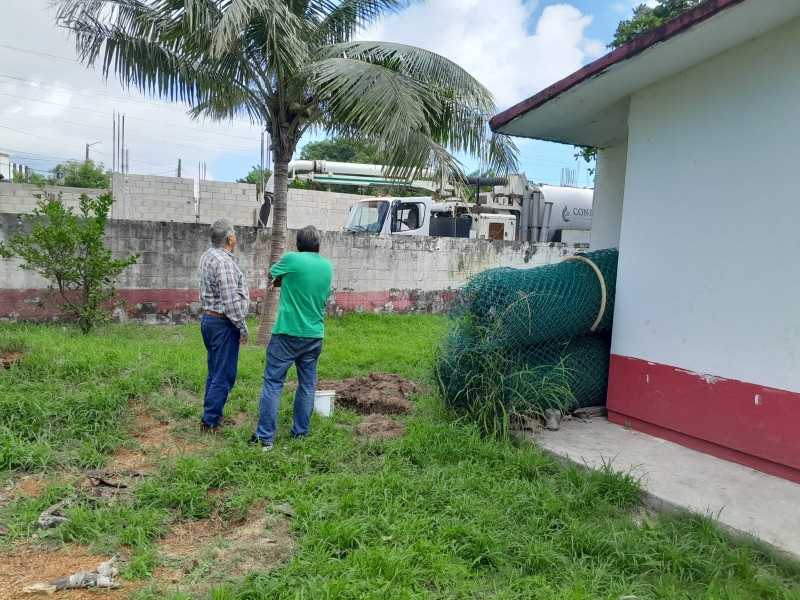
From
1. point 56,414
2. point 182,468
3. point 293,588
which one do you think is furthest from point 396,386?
point 293,588

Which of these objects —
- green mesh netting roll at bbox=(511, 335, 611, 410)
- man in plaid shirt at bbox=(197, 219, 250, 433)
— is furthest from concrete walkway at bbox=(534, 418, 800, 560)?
man in plaid shirt at bbox=(197, 219, 250, 433)

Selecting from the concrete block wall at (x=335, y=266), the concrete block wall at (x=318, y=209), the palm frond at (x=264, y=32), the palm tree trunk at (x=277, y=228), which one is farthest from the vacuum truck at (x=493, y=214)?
the palm frond at (x=264, y=32)

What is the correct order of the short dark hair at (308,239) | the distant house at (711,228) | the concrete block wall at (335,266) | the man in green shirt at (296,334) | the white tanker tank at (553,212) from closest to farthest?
the distant house at (711,228) < the man in green shirt at (296,334) < the short dark hair at (308,239) < the concrete block wall at (335,266) < the white tanker tank at (553,212)

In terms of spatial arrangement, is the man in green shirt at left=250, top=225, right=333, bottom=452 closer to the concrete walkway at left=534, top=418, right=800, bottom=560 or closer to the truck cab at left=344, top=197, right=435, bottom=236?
the concrete walkway at left=534, top=418, right=800, bottom=560

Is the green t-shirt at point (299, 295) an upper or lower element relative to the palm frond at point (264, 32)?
lower

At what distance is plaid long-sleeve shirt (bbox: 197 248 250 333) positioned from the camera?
446cm

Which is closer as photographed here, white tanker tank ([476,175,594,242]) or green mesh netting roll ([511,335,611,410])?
green mesh netting roll ([511,335,611,410])

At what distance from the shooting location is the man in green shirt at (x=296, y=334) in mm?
4211

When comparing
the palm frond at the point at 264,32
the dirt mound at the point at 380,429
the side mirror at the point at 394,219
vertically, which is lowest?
the dirt mound at the point at 380,429

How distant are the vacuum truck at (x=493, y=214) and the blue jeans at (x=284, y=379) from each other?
8.53m

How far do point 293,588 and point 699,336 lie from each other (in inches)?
130

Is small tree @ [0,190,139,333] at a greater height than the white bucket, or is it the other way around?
small tree @ [0,190,139,333]

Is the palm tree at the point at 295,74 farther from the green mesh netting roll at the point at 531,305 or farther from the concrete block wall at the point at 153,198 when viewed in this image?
the concrete block wall at the point at 153,198

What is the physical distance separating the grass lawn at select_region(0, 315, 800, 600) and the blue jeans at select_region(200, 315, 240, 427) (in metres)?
0.20
